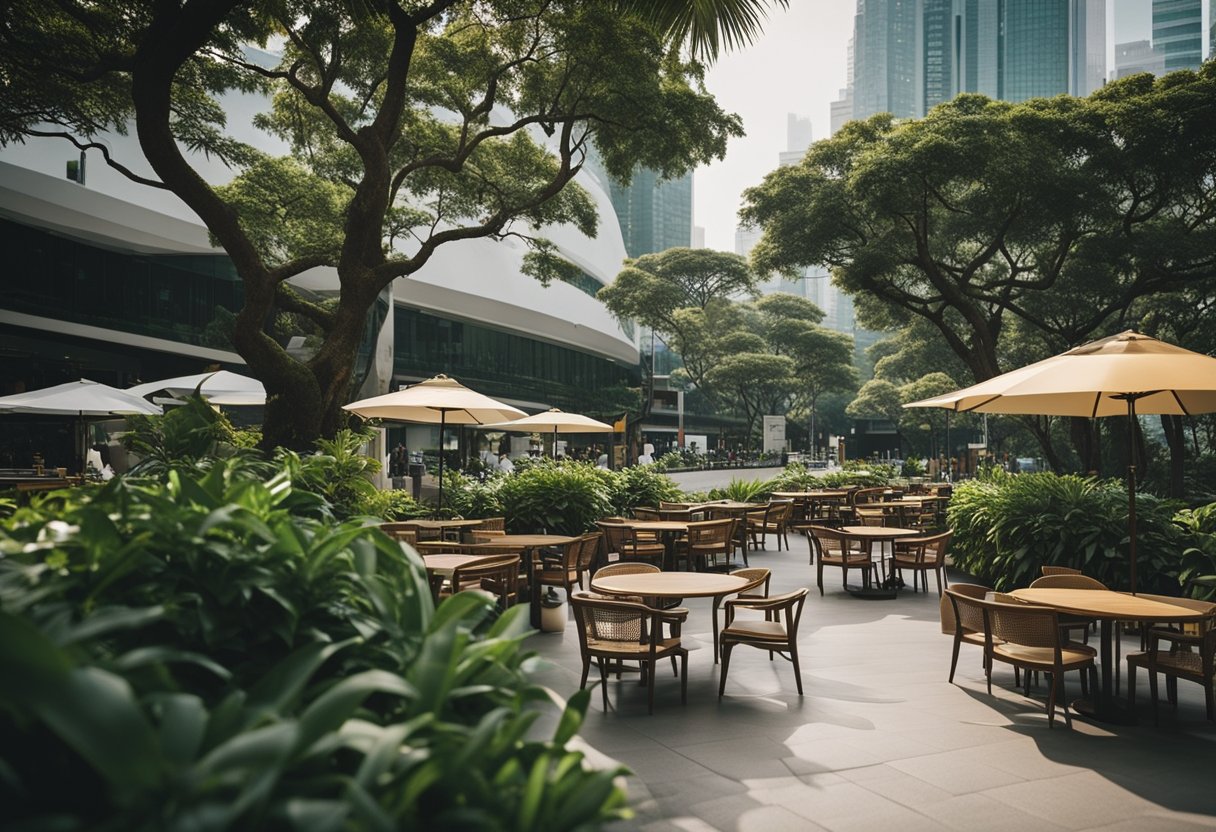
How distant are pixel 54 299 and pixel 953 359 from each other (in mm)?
35720

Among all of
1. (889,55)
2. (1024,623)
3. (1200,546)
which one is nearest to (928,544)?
(1200,546)

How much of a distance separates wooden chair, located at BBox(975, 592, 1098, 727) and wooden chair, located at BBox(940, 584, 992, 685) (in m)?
0.12

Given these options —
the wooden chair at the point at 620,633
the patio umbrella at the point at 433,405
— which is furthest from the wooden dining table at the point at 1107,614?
the patio umbrella at the point at 433,405

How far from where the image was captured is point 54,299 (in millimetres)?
27234

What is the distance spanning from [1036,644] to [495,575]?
429 centimetres

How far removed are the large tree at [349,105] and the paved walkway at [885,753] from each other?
17.7ft

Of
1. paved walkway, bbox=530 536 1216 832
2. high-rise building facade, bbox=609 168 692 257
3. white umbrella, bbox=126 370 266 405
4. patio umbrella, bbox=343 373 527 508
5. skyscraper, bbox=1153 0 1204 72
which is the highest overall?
high-rise building facade, bbox=609 168 692 257

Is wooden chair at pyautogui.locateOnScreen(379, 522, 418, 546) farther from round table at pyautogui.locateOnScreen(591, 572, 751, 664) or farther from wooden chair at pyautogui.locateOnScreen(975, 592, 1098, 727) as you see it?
wooden chair at pyautogui.locateOnScreen(975, 592, 1098, 727)

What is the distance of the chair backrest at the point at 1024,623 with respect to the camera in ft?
17.6

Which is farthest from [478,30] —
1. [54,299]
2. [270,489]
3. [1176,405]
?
[54,299]

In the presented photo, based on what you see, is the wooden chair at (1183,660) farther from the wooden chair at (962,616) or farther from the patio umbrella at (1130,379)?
the wooden chair at (962,616)

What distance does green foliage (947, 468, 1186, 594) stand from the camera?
8.59m

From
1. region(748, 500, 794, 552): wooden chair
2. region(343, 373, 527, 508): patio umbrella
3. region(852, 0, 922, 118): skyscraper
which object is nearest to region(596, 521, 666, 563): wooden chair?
region(343, 373, 527, 508): patio umbrella

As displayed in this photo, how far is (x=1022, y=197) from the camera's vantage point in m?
18.6
